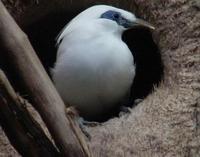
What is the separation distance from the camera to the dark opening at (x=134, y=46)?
2438 mm

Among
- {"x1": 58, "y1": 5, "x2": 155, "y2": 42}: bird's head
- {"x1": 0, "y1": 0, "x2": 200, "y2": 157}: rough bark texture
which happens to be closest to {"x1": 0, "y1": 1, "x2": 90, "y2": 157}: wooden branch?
{"x1": 0, "y1": 0, "x2": 200, "y2": 157}: rough bark texture

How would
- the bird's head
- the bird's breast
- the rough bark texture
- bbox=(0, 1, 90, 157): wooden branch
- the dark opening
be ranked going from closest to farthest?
bbox=(0, 1, 90, 157): wooden branch < the rough bark texture < the bird's breast < the bird's head < the dark opening

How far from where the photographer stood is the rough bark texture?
1.76m

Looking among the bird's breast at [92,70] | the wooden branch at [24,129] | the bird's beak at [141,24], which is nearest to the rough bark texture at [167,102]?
the bird's beak at [141,24]

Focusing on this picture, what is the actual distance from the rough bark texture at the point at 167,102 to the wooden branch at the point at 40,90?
1.03ft

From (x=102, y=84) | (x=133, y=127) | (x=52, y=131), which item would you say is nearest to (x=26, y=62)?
(x=52, y=131)

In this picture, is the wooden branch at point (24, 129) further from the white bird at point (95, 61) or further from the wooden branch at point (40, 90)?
the white bird at point (95, 61)

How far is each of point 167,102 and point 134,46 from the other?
0.71m

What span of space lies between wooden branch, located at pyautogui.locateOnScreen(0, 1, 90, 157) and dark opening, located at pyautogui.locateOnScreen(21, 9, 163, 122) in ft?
2.76

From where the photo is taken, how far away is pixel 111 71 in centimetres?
211

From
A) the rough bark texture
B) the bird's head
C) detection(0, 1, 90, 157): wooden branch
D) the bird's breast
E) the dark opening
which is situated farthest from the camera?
the dark opening

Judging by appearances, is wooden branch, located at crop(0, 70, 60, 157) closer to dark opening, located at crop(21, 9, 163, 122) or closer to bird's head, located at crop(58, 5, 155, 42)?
bird's head, located at crop(58, 5, 155, 42)

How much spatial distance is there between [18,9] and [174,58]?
61 centimetres

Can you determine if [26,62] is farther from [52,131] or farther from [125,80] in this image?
[125,80]
